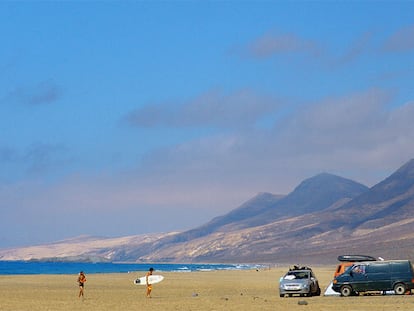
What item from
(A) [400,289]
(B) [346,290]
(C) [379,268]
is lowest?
(A) [400,289]

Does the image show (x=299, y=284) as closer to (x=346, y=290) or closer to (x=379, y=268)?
(x=346, y=290)

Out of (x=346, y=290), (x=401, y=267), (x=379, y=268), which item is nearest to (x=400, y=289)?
(x=401, y=267)

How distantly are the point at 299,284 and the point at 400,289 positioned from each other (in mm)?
5911

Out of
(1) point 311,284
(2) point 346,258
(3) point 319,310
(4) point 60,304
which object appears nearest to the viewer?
(3) point 319,310

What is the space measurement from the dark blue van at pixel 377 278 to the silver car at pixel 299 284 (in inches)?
63.4

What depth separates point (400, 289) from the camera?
47.9 m

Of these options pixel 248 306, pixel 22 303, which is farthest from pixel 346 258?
pixel 22 303

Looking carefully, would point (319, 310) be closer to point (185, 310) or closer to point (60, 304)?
point (185, 310)

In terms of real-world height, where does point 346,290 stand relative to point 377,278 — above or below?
below

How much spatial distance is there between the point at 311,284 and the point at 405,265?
5765 mm

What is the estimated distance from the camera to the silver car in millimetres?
49094

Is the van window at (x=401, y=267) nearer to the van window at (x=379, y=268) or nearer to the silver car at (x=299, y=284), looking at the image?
the van window at (x=379, y=268)

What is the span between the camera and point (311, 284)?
49.9 m

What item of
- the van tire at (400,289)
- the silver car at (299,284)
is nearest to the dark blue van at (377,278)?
the van tire at (400,289)
